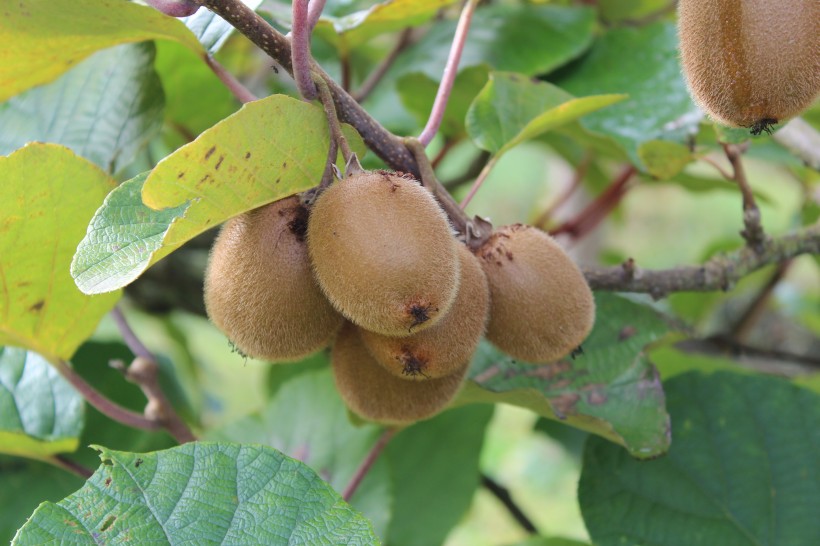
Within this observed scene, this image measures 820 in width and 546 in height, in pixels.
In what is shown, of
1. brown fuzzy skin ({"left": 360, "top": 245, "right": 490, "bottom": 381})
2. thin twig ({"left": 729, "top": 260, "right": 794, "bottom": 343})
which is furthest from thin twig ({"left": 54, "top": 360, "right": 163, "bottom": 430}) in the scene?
thin twig ({"left": 729, "top": 260, "right": 794, "bottom": 343})

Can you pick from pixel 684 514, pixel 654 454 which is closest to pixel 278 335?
pixel 654 454

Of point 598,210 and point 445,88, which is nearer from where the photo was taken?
point 445,88

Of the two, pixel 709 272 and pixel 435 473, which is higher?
pixel 709 272

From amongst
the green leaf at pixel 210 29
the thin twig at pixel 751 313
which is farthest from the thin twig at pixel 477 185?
the thin twig at pixel 751 313

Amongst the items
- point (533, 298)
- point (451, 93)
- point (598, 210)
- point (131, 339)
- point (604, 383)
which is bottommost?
point (598, 210)

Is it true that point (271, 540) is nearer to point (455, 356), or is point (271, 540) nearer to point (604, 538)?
point (455, 356)

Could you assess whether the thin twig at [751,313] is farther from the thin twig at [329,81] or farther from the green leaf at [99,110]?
the green leaf at [99,110]

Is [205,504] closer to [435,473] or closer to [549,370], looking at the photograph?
[549,370]

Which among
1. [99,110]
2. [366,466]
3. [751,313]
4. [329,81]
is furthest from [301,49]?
[751,313]
